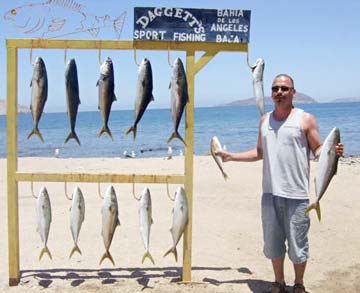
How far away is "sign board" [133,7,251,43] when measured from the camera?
5.01m

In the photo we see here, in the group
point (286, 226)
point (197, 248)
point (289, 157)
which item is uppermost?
point (289, 157)

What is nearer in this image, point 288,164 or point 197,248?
point 288,164

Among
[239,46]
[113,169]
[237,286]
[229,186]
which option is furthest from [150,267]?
[113,169]

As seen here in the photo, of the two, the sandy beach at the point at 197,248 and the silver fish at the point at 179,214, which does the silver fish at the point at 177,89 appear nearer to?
the silver fish at the point at 179,214

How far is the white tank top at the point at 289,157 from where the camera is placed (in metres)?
4.43

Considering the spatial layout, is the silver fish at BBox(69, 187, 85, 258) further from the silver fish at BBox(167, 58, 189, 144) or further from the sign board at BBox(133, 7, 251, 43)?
the sign board at BBox(133, 7, 251, 43)

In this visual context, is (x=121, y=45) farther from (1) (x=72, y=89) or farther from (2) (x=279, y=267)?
(2) (x=279, y=267)

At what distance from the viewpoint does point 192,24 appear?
5.04 meters

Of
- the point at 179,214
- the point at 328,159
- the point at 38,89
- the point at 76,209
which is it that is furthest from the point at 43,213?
the point at 328,159

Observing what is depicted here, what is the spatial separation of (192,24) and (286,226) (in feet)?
7.62

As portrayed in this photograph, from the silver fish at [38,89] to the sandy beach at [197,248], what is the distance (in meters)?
2.00

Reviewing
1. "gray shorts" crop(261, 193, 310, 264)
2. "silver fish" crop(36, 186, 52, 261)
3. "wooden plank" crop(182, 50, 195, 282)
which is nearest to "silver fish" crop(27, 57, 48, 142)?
"silver fish" crop(36, 186, 52, 261)

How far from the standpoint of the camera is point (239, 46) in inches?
201

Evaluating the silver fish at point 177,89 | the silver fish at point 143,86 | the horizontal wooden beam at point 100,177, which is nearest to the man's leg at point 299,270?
the horizontal wooden beam at point 100,177
